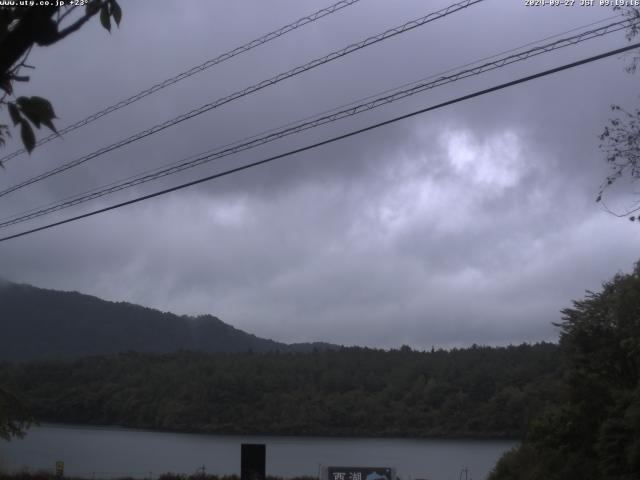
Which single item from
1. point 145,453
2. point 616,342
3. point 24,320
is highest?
point 24,320

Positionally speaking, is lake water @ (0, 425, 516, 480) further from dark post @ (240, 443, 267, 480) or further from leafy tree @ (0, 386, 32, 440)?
dark post @ (240, 443, 267, 480)

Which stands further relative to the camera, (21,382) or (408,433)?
(408,433)

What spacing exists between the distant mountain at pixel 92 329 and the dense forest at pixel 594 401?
83485 millimetres

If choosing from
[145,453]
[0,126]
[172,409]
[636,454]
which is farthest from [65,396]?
[0,126]

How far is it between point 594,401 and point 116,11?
2369cm

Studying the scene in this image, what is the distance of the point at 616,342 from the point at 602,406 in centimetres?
207

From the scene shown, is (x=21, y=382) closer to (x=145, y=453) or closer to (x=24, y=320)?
(x=145, y=453)

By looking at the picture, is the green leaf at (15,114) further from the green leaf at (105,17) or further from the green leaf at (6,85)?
the green leaf at (105,17)

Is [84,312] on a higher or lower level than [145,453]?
higher

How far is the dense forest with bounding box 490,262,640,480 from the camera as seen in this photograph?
21953 millimetres

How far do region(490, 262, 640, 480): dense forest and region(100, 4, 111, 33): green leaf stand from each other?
1933 cm

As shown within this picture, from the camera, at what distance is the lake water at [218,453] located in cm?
5216

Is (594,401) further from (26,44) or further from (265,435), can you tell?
(265,435)

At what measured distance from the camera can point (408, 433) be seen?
65.6 meters
